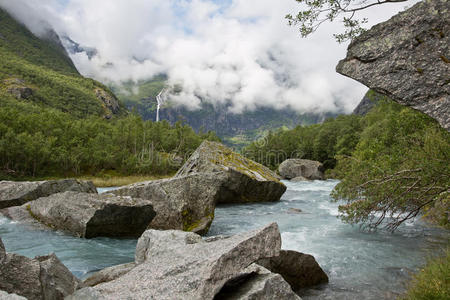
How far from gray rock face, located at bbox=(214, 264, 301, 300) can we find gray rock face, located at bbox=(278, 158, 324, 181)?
5170 centimetres

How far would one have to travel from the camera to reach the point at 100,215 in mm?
13352

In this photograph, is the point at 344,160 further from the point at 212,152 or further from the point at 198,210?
the point at 212,152

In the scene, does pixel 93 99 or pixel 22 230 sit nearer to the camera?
pixel 22 230

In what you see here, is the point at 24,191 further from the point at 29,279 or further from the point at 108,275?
the point at 29,279

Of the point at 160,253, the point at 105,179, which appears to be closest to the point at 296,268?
the point at 160,253

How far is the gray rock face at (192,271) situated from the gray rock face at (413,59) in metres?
3.78

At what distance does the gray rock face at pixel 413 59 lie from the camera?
559 cm

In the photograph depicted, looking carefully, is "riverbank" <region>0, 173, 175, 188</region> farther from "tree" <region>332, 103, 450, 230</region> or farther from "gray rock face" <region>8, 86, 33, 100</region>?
"gray rock face" <region>8, 86, 33, 100</region>

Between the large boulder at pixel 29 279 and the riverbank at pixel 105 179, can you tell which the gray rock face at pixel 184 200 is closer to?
the large boulder at pixel 29 279

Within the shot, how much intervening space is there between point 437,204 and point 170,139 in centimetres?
9173

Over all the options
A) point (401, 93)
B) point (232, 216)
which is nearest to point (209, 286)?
point (401, 93)

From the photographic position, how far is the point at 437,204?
44.3 feet

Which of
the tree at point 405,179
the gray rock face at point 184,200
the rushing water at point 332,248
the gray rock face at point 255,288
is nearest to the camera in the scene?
the gray rock face at point 255,288

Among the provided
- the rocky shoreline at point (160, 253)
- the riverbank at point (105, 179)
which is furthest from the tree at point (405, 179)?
the riverbank at point (105, 179)
